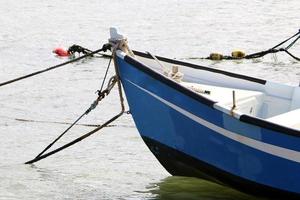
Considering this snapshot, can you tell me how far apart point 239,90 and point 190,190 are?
4.54 ft

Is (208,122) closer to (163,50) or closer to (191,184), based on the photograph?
(191,184)

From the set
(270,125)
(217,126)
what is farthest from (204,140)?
(270,125)

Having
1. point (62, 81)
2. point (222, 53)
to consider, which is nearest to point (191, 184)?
point (62, 81)

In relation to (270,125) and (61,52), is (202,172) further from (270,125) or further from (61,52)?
(61,52)

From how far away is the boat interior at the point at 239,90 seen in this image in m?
11.4

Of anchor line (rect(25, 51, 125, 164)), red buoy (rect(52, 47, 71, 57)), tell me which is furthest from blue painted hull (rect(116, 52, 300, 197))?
red buoy (rect(52, 47, 71, 57))

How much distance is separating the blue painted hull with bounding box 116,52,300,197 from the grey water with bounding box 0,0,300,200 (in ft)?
2.60

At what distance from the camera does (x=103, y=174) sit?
1255 centimetres

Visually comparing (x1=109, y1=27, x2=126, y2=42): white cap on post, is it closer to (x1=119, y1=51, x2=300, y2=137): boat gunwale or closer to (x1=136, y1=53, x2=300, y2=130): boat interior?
(x1=119, y1=51, x2=300, y2=137): boat gunwale

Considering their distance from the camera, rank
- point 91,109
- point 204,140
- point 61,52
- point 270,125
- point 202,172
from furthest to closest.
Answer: point 61,52 < point 91,109 < point 202,172 < point 204,140 < point 270,125

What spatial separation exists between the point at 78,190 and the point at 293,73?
821 cm

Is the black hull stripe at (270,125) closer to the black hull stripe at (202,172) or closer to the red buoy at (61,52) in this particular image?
the black hull stripe at (202,172)

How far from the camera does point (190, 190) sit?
Result: 1193cm

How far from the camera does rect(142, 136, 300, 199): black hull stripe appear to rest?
1055 cm
